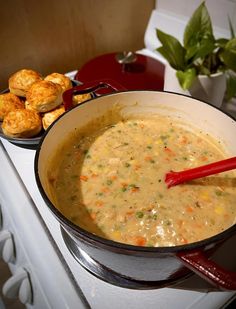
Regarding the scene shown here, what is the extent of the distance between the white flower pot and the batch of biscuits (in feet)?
0.76

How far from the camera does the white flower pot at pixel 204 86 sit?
82 centimetres

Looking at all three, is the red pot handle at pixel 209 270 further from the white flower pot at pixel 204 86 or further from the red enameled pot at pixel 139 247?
the white flower pot at pixel 204 86

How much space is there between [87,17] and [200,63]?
0.52 m

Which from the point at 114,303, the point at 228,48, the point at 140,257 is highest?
the point at 228,48

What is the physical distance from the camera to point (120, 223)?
60 centimetres

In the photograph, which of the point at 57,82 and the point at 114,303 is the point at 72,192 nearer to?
the point at 114,303

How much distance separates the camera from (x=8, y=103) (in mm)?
823

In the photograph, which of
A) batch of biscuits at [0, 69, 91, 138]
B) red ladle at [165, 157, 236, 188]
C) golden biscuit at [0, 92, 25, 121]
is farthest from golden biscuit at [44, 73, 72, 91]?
red ladle at [165, 157, 236, 188]

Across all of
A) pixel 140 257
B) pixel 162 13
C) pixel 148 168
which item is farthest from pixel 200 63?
pixel 140 257

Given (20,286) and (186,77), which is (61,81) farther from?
(20,286)

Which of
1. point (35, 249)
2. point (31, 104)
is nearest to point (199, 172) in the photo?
point (35, 249)

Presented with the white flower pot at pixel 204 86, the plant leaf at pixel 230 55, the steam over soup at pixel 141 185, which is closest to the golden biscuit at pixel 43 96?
the steam over soup at pixel 141 185

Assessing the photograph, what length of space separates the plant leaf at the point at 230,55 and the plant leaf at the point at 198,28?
8 cm

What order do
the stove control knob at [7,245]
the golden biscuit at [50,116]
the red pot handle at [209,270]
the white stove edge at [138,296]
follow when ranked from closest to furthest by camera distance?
the red pot handle at [209,270], the white stove edge at [138,296], the stove control knob at [7,245], the golden biscuit at [50,116]
